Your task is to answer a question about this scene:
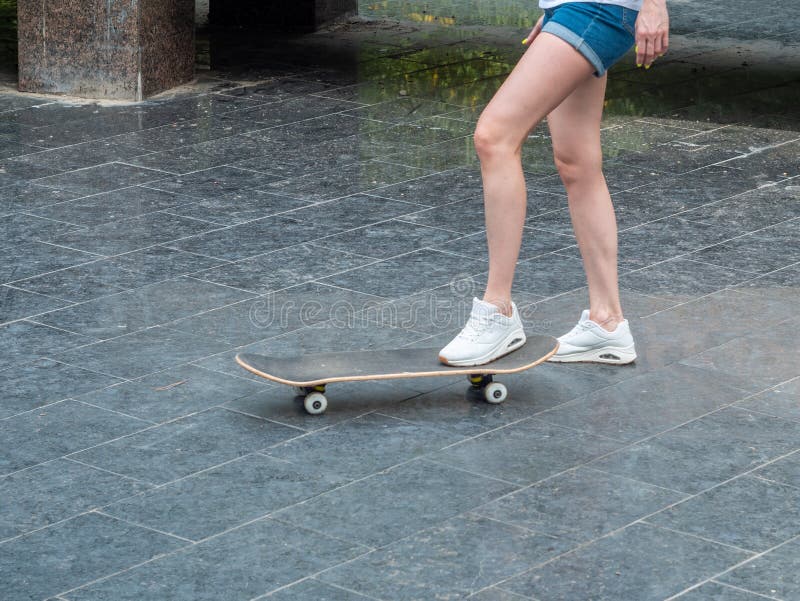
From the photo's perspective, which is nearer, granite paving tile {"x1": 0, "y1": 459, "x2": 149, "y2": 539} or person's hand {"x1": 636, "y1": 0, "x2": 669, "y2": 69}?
granite paving tile {"x1": 0, "y1": 459, "x2": 149, "y2": 539}

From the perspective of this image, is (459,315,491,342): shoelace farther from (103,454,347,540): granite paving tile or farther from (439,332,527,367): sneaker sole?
(103,454,347,540): granite paving tile

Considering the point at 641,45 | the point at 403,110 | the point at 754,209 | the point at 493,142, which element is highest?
the point at 641,45

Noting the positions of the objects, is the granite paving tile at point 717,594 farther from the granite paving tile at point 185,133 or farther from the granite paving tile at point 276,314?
the granite paving tile at point 185,133

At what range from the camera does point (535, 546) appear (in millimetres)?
4117

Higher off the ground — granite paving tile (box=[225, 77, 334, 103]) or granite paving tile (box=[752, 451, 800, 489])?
granite paving tile (box=[225, 77, 334, 103])

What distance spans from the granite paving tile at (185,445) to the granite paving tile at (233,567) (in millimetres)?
532

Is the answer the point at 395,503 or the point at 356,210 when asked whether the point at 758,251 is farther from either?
the point at 395,503

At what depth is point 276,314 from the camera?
6141 mm

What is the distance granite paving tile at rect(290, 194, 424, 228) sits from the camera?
7.56 metres

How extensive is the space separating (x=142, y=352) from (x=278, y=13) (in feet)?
26.3

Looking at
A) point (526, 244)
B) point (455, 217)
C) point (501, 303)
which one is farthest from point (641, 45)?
point (455, 217)

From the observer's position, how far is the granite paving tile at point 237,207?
7625 mm

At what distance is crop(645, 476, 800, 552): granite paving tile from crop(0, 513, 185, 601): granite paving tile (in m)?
1.39

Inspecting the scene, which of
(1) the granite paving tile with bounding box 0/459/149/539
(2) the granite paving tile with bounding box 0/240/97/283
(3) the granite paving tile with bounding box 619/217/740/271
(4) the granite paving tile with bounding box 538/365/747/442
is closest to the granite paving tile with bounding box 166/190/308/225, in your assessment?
(2) the granite paving tile with bounding box 0/240/97/283
